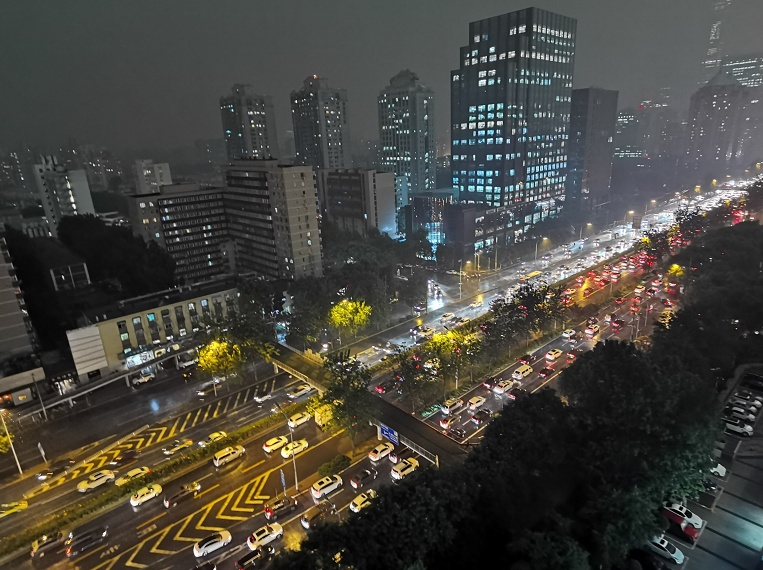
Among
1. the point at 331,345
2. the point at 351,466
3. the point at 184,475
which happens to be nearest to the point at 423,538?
the point at 351,466

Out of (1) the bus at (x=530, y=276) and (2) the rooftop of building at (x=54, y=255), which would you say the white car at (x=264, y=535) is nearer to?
(2) the rooftop of building at (x=54, y=255)

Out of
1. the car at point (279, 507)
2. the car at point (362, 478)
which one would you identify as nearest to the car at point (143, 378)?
the car at point (279, 507)

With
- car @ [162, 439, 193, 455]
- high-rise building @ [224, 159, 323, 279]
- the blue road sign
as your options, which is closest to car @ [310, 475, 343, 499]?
the blue road sign

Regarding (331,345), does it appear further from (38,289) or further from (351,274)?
(38,289)

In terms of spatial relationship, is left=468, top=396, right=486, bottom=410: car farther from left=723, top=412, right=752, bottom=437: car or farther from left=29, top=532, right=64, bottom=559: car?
left=29, top=532, right=64, bottom=559: car

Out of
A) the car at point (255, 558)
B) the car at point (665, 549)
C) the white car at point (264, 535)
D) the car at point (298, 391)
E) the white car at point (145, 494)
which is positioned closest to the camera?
the car at point (665, 549)

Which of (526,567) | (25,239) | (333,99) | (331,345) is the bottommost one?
(331,345)
